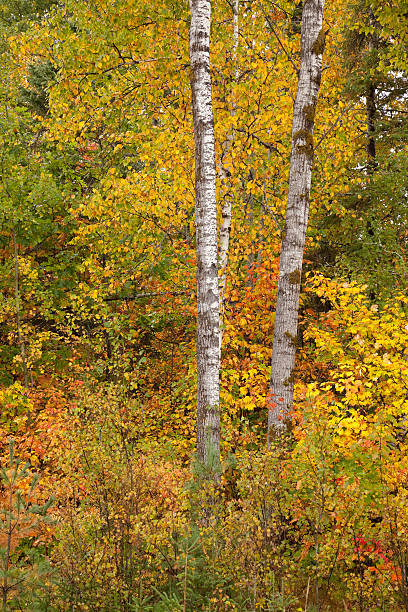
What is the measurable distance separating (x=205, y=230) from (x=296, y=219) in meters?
1.27

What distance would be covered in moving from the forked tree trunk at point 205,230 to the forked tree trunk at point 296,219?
98 cm

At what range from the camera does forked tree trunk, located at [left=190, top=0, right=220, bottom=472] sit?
183 inches

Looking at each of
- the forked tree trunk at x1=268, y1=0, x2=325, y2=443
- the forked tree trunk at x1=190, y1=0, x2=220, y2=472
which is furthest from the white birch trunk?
the forked tree trunk at x1=190, y1=0, x2=220, y2=472

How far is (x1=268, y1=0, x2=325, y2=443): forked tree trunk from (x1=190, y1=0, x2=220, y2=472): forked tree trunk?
3.23 feet

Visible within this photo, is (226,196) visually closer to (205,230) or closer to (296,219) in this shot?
(296,219)

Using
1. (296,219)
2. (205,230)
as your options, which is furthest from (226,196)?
(205,230)

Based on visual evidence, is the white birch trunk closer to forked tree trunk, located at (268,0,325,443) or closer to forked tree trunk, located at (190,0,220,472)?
forked tree trunk, located at (268,0,325,443)

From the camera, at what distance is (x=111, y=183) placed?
6676 millimetres

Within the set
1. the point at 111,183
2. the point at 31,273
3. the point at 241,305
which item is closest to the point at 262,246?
the point at 241,305

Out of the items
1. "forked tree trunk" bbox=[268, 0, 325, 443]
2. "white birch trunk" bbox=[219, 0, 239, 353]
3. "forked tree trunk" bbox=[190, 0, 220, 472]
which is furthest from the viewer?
"white birch trunk" bbox=[219, 0, 239, 353]

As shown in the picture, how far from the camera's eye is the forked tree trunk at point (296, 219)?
208 inches

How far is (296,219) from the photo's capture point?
5.34 m

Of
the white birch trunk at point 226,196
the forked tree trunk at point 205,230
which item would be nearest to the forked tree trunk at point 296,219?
the forked tree trunk at point 205,230

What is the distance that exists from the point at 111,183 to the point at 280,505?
5.01 m
